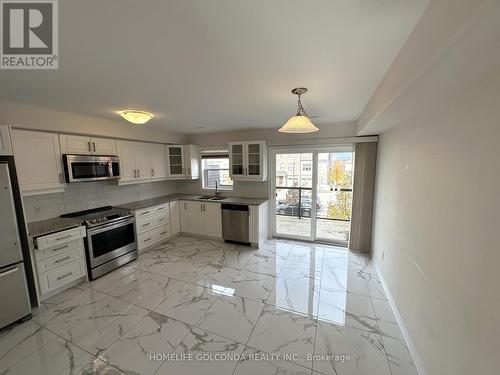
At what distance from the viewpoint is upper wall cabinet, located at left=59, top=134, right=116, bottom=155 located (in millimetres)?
2838

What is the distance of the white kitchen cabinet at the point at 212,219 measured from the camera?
4.24 meters

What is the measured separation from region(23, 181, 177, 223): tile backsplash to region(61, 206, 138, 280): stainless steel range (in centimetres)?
14

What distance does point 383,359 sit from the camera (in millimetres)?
1736

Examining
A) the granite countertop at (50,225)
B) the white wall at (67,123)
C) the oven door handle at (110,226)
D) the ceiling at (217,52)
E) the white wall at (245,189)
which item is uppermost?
the ceiling at (217,52)

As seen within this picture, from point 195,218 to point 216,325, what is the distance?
266cm

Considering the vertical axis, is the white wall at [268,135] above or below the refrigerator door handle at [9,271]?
above

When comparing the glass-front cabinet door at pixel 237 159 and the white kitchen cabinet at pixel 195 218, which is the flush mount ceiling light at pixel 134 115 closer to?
the glass-front cabinet door at pixel 237 159

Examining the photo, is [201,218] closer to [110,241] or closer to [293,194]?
[110,241]

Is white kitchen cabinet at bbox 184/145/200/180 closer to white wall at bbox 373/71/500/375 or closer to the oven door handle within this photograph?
the oven door handle

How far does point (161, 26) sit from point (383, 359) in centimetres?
295

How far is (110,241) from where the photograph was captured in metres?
3.12

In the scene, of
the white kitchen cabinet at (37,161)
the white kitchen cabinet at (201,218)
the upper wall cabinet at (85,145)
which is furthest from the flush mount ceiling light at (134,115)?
the white kitchen cabinet at (201,218)

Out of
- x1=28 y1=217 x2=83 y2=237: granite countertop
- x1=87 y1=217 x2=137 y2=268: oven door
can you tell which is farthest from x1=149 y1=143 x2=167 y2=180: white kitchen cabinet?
x1=28 y1=217 x2=83 y2=237: granite countertop

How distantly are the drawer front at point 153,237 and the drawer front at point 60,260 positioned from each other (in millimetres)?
949
